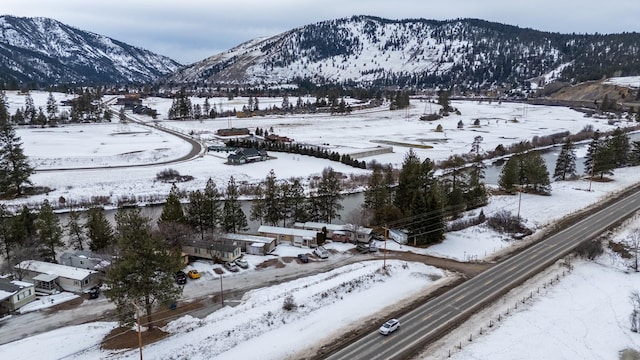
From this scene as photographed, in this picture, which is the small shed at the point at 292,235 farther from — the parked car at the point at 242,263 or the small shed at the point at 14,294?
the small shed at the point at 14,294

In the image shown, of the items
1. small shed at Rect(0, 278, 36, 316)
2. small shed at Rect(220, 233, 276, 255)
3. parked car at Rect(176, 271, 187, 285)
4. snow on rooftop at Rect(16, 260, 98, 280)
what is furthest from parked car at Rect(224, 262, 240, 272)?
small shed at Rect(0, 278, 36, 316)

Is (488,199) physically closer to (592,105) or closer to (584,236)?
(584,236)

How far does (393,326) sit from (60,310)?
19.9 metres

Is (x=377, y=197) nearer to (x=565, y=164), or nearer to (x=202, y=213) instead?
(x=202, y=213)

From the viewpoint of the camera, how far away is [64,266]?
3100 cm

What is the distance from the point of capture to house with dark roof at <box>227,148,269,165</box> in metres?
72.2

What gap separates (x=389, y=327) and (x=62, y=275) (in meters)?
22.1

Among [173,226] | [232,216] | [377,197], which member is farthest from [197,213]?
[377,197]

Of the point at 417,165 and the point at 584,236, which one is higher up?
the point at 417,165

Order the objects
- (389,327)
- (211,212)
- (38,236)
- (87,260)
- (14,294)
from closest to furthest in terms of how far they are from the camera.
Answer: (389,327) < (14,294) < (87,260) < (38,236) < (211,212)

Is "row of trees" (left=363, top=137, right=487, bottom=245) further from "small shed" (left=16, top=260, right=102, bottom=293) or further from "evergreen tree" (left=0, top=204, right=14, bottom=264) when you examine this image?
"evergreen tree" (left=0, top=204, right=14, bottom=264)

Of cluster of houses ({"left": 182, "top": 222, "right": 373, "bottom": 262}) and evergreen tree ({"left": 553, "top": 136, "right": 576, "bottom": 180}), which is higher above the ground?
evergreen tree ({"left": 553, "top": 136, "right": 576, "bottom": 180})

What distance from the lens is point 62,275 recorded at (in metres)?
29.8

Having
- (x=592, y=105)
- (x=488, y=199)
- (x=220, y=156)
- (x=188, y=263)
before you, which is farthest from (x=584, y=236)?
(x=592, y=105)
